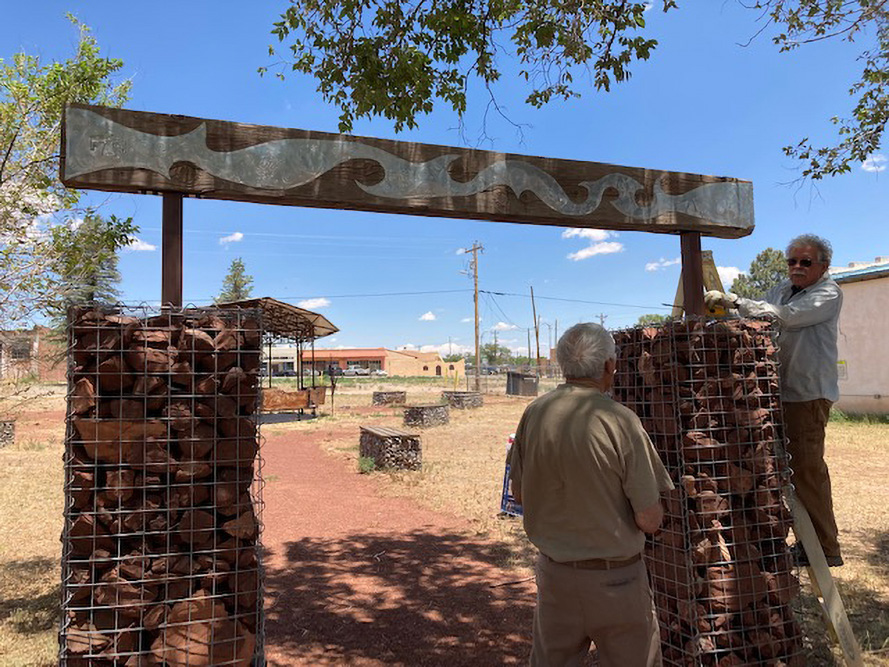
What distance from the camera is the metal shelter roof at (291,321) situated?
51.8 feet

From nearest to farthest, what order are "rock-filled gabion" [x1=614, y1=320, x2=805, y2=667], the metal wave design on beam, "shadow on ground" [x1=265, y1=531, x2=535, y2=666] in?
the metal wave design on beam → "rock-filled gabion" [x1=614, y1=320, x2=805, y2=667] → "shadow on ground" [x1=265, y1=531, x2=535, y2=666]

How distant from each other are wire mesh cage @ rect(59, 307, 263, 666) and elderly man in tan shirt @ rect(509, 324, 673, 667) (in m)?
1.26

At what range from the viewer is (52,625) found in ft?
12.7

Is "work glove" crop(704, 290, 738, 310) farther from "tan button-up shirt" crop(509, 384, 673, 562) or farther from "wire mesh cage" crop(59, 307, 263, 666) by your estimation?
"wire mesh cage" crop(59, 307, 263, 666)

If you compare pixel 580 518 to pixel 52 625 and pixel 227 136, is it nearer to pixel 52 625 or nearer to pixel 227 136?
pixel 227 136

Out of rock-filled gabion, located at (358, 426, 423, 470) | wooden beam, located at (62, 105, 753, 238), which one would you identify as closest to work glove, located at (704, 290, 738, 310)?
wooden beam, located at (62, 105, 753, 238)

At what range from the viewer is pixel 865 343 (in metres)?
16.3

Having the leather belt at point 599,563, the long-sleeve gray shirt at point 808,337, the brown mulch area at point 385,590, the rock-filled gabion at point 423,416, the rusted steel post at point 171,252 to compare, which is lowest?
the brown mulch area at point 385,590

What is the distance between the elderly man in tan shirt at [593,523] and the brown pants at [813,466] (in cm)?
149

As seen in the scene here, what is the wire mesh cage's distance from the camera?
230 centimetres

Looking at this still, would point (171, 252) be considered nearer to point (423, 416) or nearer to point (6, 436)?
point (6, 436)

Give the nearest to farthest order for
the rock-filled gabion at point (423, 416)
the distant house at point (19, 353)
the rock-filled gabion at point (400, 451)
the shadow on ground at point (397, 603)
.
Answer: the shadow on ground at point (397, 603)
the distant house at point (19, 353)
the rock-filled gabion at point (400, 451)
the rock-filled gabion at point (423, 416)

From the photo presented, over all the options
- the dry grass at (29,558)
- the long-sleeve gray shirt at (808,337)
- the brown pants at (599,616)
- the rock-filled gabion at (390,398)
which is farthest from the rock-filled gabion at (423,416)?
the brown pants at (599,616)

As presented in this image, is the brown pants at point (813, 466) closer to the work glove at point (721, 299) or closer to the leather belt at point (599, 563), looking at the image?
the work glove at point (721, 299)
